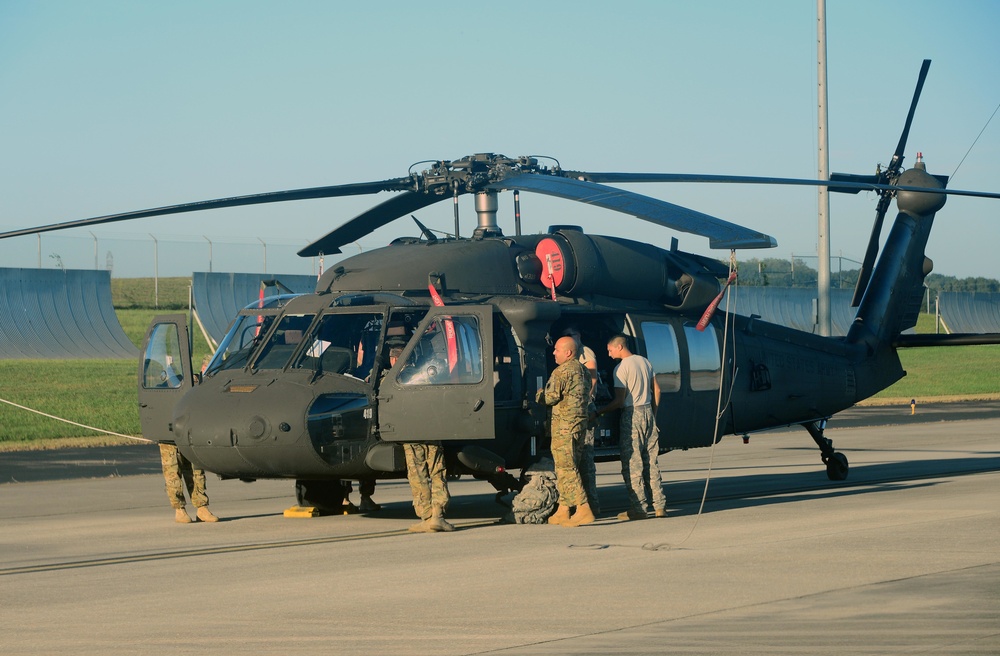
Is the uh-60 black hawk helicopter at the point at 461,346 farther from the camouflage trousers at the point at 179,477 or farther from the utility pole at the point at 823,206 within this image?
the utility pole at the point at 823,206

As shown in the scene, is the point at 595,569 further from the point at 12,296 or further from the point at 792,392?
the point at 12,296

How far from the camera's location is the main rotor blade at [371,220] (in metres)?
13.5

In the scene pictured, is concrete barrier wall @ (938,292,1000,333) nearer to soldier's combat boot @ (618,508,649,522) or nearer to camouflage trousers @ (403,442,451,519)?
soldier's combat boot @ (618,508,649,522)

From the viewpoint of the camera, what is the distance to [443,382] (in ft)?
38.0

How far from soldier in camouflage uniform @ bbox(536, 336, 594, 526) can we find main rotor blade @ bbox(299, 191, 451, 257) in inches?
98.2

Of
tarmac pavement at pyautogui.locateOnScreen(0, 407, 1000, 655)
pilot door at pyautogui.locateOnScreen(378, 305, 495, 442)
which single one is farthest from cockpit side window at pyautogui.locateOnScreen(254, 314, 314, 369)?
tarmac pavement at pyautogui.locateOnScreen(0, 407, 1000, 655)

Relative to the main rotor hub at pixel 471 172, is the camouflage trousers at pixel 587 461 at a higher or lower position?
lower

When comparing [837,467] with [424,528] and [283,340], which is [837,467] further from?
[283,340]

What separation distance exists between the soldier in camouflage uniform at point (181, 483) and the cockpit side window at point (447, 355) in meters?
2.62

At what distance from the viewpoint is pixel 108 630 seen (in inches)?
286

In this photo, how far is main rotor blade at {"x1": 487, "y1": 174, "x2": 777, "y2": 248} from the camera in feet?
34.1

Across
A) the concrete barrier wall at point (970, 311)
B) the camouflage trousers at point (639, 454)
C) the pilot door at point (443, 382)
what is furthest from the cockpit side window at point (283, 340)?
the concrete barrier wall at point (970, 311)

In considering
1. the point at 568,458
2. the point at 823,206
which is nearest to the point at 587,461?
the point at 568,458

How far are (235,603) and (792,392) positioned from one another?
9290mm
